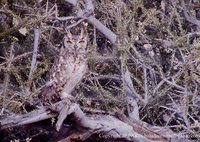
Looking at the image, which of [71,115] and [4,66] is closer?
[71,115]

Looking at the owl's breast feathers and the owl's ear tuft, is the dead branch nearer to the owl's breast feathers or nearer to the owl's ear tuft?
the owl's ear tuft

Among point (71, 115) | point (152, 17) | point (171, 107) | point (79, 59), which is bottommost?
point (171, 107)

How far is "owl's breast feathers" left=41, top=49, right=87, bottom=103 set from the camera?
2.55m

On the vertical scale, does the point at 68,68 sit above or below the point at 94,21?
below

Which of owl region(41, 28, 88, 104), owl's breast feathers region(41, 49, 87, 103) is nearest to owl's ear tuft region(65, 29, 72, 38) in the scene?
owl region(41, 28, 88, 104)

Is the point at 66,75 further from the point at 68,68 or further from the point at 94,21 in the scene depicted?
the point at 94,21

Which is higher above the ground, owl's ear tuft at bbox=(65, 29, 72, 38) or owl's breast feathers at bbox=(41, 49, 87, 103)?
Result: owl's ear tuft at bbox=(65, 29, 72, 38)

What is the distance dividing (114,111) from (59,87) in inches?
16.7

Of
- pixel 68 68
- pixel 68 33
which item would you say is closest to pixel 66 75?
pixel 68 68

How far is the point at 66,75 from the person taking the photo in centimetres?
257

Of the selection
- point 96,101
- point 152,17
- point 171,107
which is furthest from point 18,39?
point 171,107

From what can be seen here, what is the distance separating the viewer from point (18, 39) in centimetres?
311

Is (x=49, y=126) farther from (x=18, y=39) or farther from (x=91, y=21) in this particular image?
(x=18, y=39)

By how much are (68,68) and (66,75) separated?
2.0 inches
